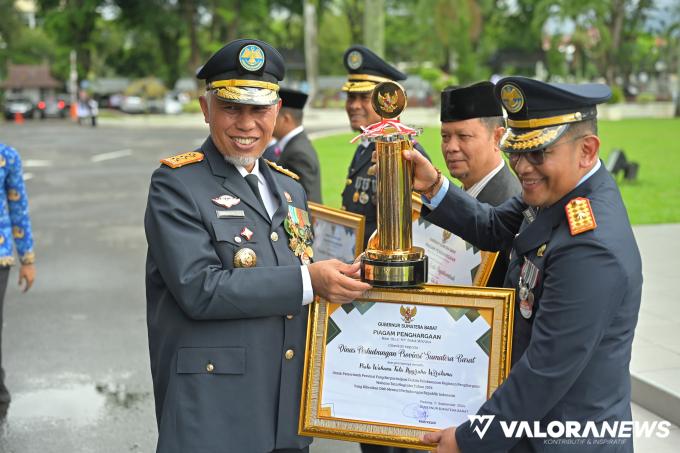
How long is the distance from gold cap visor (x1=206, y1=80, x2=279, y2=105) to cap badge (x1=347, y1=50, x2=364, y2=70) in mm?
2584

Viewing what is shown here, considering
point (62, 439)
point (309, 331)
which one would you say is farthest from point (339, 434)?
point (62, 439)

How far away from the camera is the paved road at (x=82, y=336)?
5.41 metres

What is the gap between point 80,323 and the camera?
7930 millimetres

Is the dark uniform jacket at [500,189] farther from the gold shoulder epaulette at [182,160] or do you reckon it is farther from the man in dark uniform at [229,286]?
the gold shoulder epaulette at [182,160]

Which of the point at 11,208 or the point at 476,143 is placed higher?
the point at 476,143

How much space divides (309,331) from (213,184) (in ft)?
1.93

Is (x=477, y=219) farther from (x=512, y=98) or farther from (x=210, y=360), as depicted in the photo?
(x=210, y=360)

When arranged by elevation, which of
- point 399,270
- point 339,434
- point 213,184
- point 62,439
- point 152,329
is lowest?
point 62,439

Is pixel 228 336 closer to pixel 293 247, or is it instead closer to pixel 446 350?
pixel 293 247

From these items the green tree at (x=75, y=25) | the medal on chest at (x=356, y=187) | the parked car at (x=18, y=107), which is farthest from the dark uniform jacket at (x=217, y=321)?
the green tree at (x=75, y=25)

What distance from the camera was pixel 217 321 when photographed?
286 centimetres

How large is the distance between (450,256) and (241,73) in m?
1.24

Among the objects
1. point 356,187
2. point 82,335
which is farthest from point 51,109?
point 356,187

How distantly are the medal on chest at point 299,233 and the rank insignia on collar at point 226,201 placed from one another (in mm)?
220
